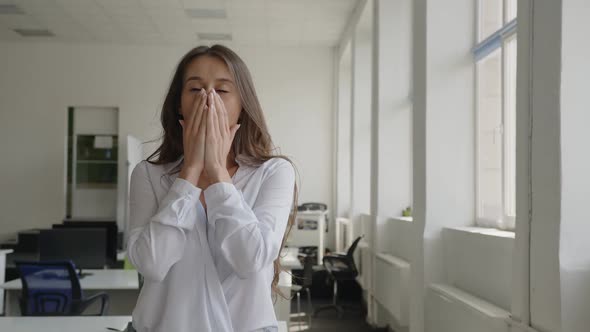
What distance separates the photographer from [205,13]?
9.10 metres

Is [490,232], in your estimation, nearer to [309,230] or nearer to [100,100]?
[309,230]

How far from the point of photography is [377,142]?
6711mm

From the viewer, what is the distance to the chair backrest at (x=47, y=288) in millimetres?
4855

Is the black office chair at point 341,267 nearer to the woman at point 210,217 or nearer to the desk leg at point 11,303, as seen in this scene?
the desk leg at point 11,303

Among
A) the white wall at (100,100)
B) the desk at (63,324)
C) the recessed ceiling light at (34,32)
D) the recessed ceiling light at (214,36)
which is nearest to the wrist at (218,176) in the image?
the desk at (63,324)

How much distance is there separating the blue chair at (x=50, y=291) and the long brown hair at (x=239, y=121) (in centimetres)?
372

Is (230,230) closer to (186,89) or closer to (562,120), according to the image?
(186,89)

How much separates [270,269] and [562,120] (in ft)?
5.36

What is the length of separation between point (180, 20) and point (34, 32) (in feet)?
8.73

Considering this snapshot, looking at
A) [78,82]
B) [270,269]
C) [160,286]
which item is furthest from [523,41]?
[78,82]

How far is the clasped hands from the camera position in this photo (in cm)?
128

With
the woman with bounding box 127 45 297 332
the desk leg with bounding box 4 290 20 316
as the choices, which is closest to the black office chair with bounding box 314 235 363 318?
the desk leg with bounding box 4 290 20 316

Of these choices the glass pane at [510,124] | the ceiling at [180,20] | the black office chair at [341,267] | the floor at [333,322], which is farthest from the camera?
the ceiling at [180,20]

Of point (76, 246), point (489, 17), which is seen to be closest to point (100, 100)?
point (76, 246)
